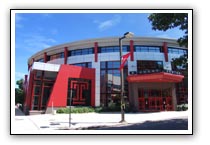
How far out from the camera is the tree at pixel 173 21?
18.7 feet

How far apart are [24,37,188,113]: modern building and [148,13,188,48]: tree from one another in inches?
62.2

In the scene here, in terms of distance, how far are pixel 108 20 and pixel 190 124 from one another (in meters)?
2.76

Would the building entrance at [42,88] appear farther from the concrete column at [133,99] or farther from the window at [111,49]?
the concrete column at [133,99]

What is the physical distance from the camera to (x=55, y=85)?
32.9 ft

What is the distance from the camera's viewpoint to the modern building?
8461mm

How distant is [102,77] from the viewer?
38.1 ft

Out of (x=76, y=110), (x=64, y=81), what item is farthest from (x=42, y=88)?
(x=76, y=110)

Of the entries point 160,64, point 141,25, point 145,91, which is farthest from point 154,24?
point 145,91

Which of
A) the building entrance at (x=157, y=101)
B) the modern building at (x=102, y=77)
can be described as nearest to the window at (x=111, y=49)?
the modern building at (x=102, y=77)

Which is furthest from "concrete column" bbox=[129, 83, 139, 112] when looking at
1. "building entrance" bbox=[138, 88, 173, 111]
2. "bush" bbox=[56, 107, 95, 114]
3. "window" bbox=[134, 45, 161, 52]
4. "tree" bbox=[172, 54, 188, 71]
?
"tree" bbox=[172, 54, 188, 71]

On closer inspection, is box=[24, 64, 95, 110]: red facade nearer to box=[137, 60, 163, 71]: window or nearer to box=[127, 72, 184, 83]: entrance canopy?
box=[127, 72, 184, 83]: entrance canopy

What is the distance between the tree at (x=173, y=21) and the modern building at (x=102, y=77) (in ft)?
5.18

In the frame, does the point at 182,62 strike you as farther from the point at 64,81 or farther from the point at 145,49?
the point at 64,81
